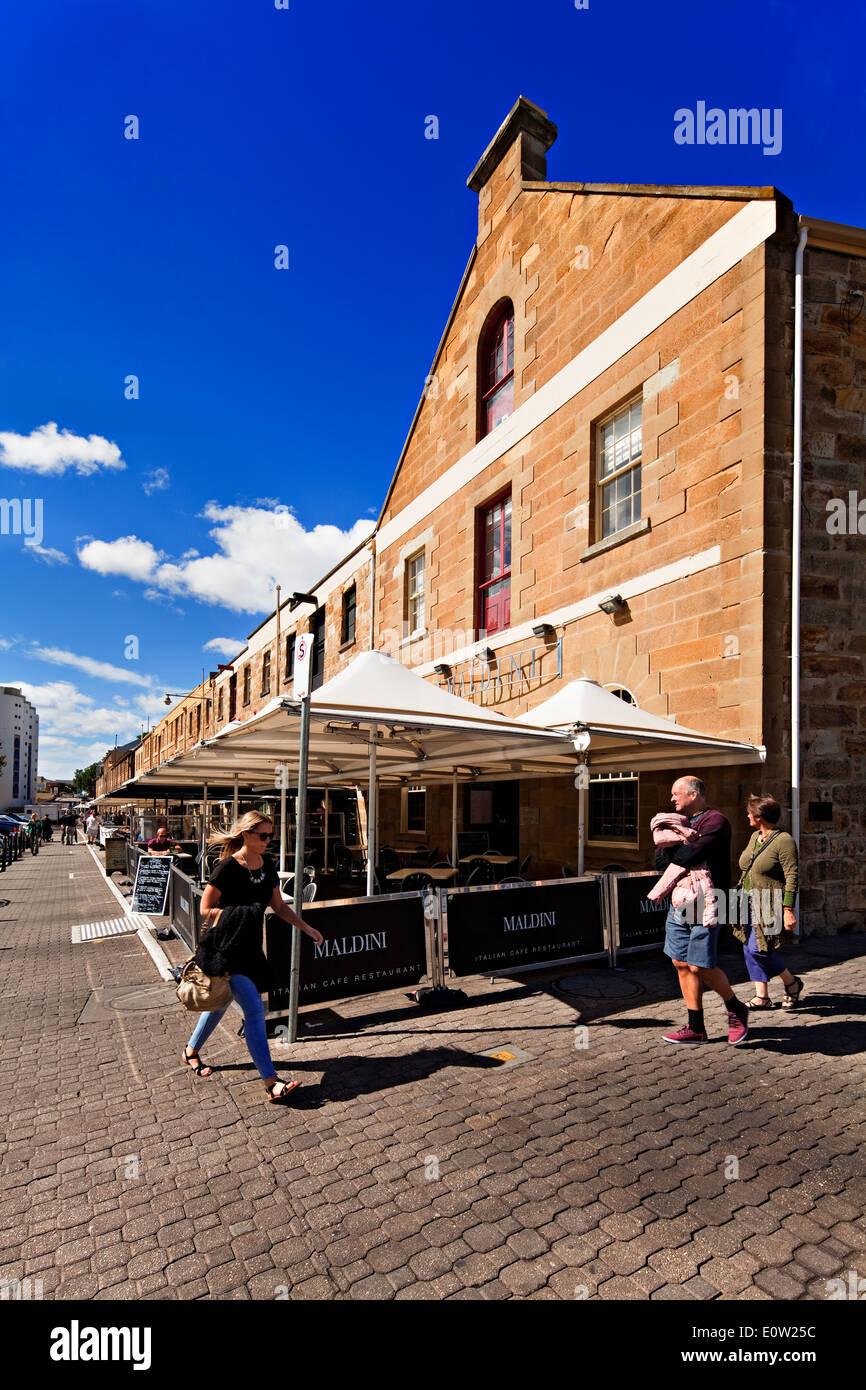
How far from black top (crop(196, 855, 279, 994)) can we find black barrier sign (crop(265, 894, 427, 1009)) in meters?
1.01

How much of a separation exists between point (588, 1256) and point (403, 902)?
366cm

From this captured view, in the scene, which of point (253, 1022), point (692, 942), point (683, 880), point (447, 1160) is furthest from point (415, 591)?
point (447, 1160)

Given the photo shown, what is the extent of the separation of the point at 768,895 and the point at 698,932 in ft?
4.04

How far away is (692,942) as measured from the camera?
4980 millimetres

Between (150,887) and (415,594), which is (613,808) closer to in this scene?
(150,887)

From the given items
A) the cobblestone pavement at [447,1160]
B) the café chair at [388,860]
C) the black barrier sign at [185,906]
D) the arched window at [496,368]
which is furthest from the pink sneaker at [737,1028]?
the arched window at [496,368]

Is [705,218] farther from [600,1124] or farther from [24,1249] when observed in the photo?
[24,1249]

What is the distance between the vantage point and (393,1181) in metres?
3.46

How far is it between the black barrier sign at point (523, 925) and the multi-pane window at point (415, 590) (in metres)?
11.6

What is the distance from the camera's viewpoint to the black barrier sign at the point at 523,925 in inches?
261

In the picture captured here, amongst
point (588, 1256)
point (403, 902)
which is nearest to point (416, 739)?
point (403, 902)

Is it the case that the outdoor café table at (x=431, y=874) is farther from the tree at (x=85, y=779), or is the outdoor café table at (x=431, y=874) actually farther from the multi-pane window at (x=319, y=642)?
the tree at (x=85, y=779)

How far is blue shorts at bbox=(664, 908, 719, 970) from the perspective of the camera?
4934 millimetres

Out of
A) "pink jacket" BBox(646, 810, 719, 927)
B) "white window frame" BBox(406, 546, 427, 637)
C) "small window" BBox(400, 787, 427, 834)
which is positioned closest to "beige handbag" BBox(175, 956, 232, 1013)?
"pink jacket" BBox(646, 810, 719, 927)
